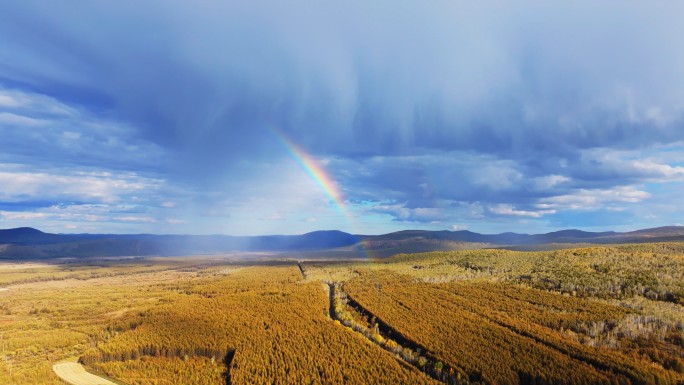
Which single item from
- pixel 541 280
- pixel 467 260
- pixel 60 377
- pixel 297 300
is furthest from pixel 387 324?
pixel 467 260

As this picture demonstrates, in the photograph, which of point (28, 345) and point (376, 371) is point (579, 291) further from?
point (28, 345)

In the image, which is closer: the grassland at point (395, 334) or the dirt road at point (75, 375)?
the grassland at point (395, 334)

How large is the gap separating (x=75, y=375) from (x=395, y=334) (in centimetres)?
1896

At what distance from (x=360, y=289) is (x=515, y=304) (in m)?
19.5

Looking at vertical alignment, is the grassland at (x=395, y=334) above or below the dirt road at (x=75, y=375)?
above

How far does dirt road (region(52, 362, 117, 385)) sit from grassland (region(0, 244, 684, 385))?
58cm

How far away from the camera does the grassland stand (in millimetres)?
18938

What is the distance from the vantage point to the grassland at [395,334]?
1894cm

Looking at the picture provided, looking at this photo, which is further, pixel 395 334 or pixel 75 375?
pixel 395 334

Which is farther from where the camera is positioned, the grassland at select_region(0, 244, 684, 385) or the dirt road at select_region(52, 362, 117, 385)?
the dirt road at select_region(52, 362, 117, 385)

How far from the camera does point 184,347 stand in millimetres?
26406

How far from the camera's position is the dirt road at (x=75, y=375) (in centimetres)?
2188

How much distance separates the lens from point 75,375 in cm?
2314

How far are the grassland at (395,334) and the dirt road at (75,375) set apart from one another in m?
0.58
